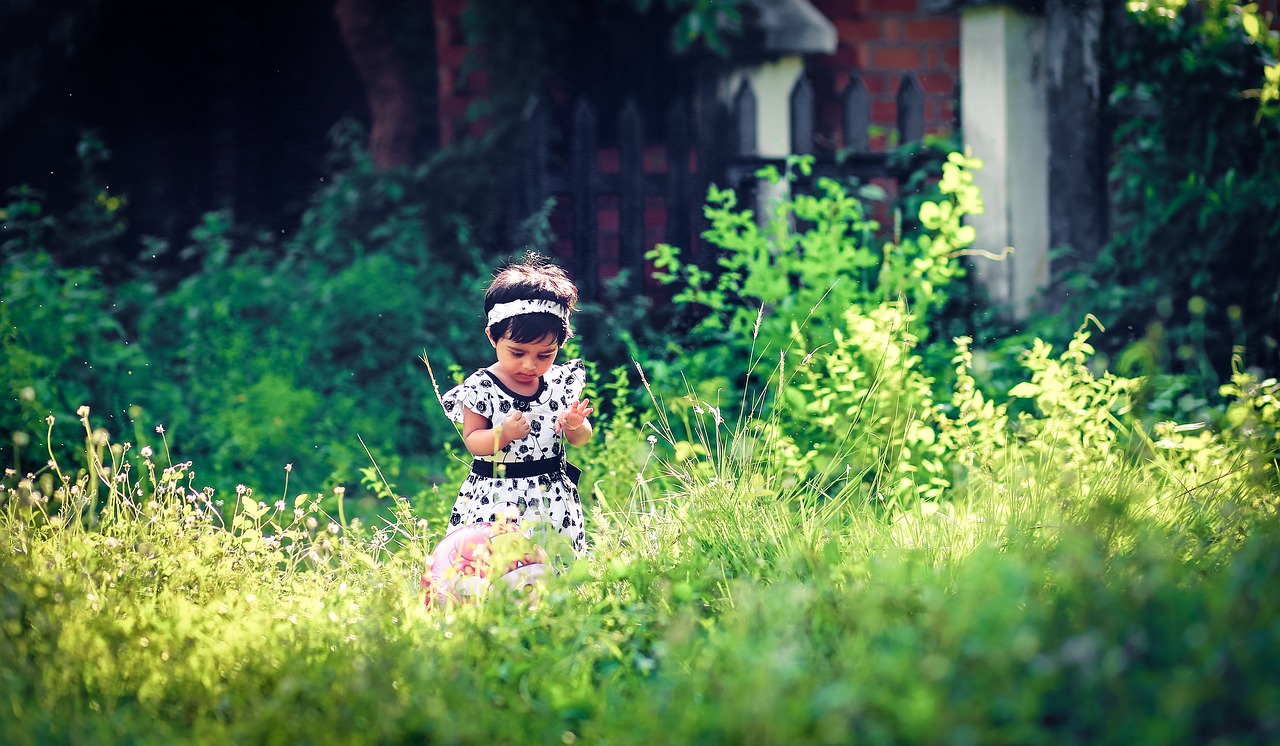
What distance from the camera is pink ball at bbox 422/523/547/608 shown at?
2672 mm

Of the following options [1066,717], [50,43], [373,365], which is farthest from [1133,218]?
[50,43]

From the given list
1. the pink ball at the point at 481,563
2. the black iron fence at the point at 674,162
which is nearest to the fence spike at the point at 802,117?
the black iron fence at the point at 674,162

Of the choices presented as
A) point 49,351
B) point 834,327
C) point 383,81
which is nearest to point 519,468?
point 834,327

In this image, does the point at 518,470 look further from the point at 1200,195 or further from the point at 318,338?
the point at 1200,195

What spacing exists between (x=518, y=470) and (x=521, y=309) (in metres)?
0.43

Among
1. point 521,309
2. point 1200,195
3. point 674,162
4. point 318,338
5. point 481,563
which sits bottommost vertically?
point 481,563

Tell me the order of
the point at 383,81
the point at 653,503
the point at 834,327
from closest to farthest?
the point at 653,503
the point at 834,327
the point at 383,81

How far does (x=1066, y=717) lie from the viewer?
6.01 feet

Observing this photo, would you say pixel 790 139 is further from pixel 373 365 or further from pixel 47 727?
pixel 47 727

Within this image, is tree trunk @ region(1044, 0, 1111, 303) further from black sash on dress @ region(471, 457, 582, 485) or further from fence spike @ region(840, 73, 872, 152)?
black sash on dress @ region(471, 457, 582, 485)

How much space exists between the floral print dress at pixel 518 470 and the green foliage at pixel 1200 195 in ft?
9.63

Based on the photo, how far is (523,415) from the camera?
9.95 feet

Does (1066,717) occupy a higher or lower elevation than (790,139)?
lower

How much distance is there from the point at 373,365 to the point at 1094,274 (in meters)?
3.32
